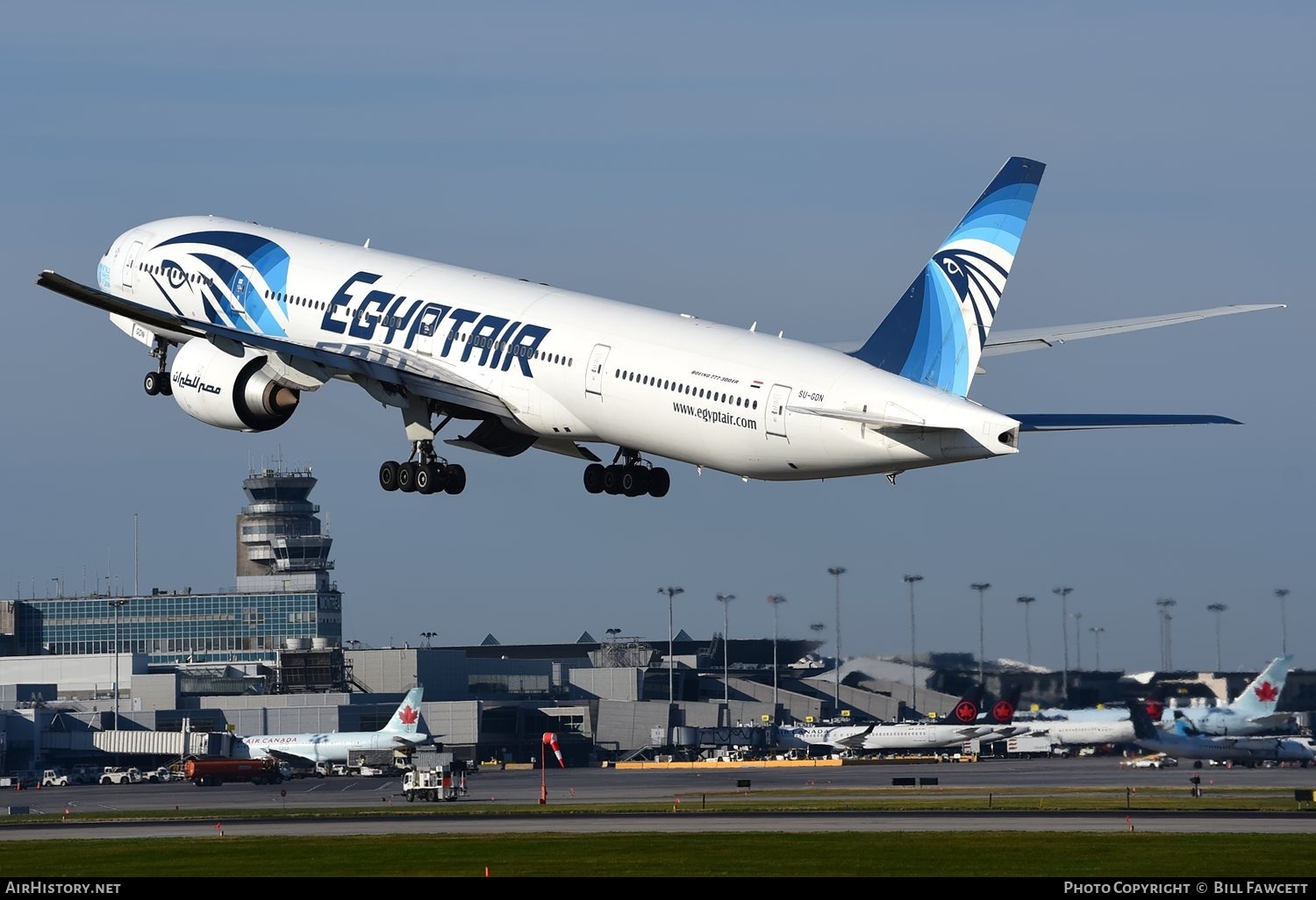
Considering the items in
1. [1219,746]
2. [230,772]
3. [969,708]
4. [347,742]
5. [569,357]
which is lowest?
[230,772]

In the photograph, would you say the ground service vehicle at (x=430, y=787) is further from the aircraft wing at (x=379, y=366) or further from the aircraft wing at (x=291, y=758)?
the aircraft wing at (x=291, y=758)

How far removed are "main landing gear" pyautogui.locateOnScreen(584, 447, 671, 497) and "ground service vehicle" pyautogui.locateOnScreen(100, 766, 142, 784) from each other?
7483 centimetres

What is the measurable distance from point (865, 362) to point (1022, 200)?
546 cm

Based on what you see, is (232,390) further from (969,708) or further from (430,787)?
(969,708)

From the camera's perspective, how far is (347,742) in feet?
424

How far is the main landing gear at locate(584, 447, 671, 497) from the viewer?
192 ft

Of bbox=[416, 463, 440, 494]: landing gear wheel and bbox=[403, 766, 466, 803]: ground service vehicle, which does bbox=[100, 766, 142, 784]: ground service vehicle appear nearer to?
bbox=[403, 766, 466, 803]: ground service vehicle

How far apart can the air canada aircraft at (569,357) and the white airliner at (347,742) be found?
63.7m

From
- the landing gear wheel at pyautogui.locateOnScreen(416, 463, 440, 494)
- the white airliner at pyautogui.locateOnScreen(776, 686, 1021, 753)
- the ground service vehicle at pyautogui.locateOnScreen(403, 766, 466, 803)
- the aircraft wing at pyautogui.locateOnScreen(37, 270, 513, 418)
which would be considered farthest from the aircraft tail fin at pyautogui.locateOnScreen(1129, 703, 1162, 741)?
the aircraft wing at pyautogui.locateOnScreen(37, 270, 513, 418)

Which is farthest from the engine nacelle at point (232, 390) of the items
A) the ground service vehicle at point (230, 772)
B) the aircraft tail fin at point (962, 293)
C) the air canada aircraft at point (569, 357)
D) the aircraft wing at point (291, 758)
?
the aircraft wing at point (291, 758)

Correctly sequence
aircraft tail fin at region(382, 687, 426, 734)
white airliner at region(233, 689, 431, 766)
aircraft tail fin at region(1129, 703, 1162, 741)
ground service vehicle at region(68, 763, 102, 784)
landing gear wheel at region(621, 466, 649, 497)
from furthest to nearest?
white airliner at region(233, 689, 431, 766) < aircraft tail fin at region(382, 687, 426, 734) < ground service vehicle at region(68, 763, 102, 784) < aircraft tail fin at region(1129, 703, 1162, 741) < landing gear wheel at region(621, 466, 649, 497)

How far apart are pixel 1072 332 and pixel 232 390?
25.1 m

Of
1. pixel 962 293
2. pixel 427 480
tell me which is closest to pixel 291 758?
pixel 427 480

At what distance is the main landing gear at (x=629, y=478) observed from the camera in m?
58.5
